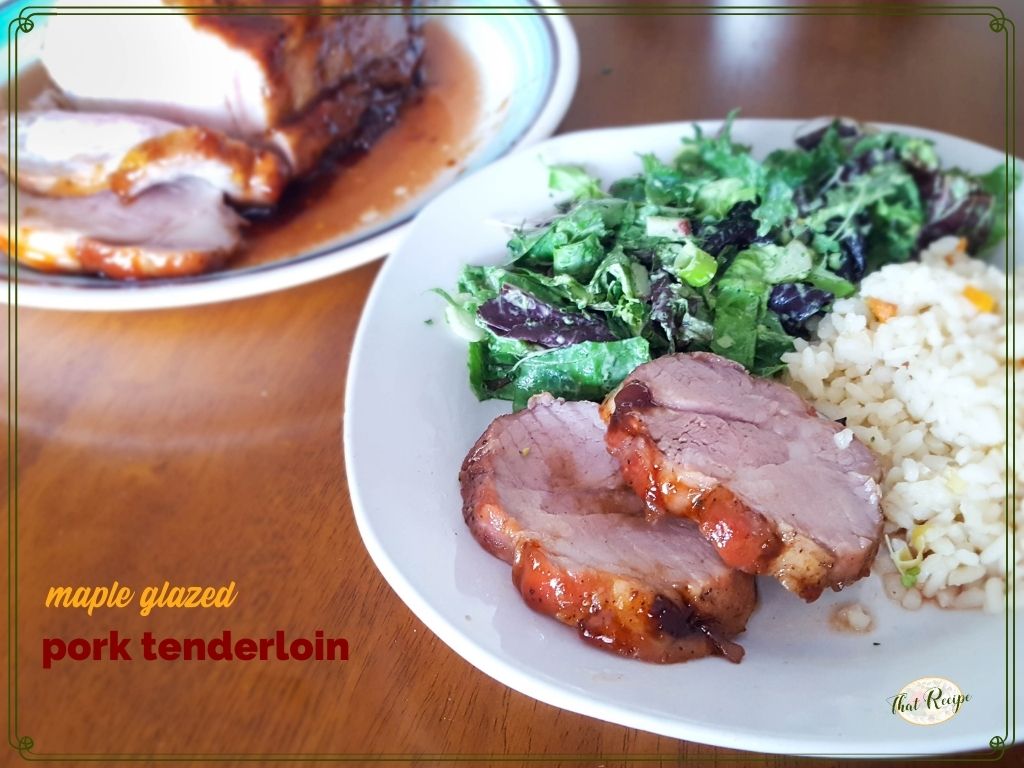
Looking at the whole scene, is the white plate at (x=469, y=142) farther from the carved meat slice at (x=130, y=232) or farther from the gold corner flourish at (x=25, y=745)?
the gold corner flourish at (x=25, y=745)

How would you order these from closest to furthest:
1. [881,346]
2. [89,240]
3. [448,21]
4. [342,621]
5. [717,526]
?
[717,526] < [342,621] < [881,346] < [89,240] < [448,21]

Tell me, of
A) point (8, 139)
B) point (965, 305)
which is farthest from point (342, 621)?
point (8, 139)

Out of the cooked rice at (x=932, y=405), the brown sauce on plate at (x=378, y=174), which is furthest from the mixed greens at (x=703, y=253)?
Answer: the brown sauce on plate at (x=378, y=174)

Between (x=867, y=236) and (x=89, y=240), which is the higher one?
(x=89, y=240)

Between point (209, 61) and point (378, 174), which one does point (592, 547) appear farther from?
point (209, 61)

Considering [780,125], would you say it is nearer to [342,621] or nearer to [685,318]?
[685,318]
